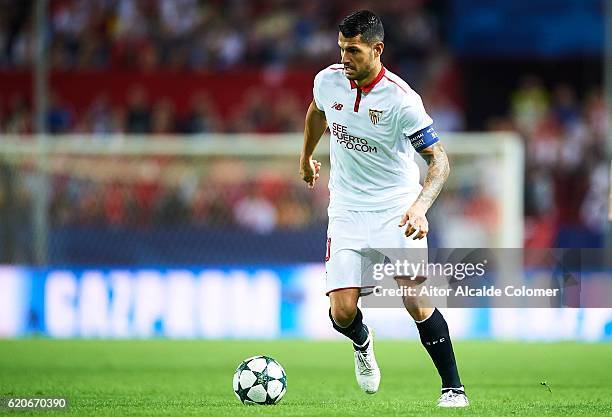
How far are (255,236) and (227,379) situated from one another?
20.9 ft

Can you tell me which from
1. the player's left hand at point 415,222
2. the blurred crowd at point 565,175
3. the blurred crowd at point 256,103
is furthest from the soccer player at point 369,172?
the blurred crowd at point 565,175

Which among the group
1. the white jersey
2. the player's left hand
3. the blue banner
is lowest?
the player's left hand

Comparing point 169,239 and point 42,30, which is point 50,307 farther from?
point 42,30

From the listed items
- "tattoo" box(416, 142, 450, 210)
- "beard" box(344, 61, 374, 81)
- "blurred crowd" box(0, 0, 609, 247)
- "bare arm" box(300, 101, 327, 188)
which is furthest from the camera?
"blurred crowd" box(0, 0, 609, 247)

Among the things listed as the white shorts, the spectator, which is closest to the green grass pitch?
the white shorts

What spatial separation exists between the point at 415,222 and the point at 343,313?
950mm

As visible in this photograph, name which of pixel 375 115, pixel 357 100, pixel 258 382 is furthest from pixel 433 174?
pixel 258 382

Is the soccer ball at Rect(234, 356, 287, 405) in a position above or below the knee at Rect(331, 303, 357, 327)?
below

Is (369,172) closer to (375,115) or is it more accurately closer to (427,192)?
(375,115)

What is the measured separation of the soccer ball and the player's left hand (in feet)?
4.10

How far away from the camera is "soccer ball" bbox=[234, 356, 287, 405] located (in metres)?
7.21

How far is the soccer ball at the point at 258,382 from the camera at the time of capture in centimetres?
721

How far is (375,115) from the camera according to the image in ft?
23.6

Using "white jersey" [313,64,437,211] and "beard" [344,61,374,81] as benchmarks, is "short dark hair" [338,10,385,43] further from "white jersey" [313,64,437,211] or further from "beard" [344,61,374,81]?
"white jersey" [313,64,437,211]
